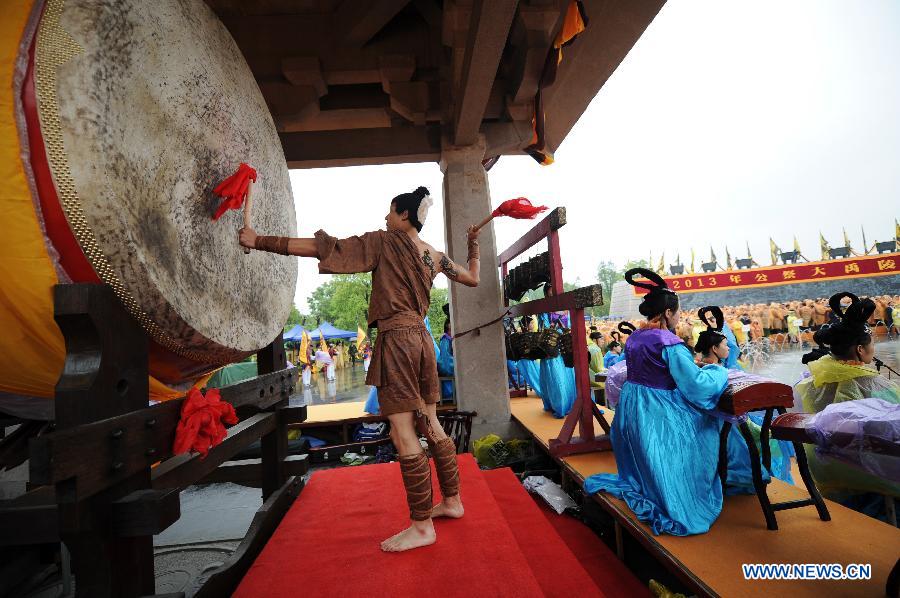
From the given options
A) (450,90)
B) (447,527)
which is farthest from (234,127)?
(450,90)

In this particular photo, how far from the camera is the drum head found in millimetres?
1008

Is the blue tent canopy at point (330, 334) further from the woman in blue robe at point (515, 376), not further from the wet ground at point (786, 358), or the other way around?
the wet ground at point (786, 358)

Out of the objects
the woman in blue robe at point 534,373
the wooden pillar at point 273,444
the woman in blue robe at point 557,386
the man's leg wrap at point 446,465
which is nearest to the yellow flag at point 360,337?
the woman in blue robe at point 534,373

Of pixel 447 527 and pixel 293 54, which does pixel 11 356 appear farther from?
pixel 293 54

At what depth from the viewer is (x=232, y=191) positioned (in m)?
1.55

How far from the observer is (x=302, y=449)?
5078 mm

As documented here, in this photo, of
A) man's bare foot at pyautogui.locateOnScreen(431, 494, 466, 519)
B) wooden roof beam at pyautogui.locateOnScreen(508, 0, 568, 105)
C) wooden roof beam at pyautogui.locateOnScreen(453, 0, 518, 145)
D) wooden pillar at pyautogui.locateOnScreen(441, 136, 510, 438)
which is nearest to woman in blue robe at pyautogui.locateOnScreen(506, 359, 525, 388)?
wooden pillar at pyautogui.locateOnScreen(441, 136, 510, 438)

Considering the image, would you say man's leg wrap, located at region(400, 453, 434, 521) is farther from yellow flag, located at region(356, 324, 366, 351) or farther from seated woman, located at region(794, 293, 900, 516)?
yellow flag, located at region(356, 324, 366, 351)

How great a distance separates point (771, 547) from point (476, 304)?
121 inches

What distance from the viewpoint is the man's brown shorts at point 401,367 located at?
75.3 inches

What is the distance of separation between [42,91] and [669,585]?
3397 millimetres

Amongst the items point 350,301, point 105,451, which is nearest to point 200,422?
point 105,451

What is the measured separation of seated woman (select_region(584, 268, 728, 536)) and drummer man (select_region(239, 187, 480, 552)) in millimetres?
1135

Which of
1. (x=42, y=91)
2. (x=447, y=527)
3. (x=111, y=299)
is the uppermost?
(x=42, y=91)
